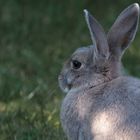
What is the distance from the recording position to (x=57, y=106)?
26.8 feet

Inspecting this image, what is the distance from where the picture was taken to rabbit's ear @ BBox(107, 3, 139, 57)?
22.8ft

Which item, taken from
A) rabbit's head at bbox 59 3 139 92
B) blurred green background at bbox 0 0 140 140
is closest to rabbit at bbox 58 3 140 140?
rabbit's head at bbox 59 3 139 92

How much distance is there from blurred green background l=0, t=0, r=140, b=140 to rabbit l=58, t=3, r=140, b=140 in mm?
558

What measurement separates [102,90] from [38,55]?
3.22 meters

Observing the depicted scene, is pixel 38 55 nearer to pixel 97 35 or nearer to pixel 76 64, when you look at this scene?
pixel 76 64

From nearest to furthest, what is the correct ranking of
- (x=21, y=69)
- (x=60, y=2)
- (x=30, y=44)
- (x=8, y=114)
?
(x=8, y=114) → (x=21, y=69) → (x=30, y=44) → (x=60, y=2)

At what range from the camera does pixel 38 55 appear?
973 centimetres

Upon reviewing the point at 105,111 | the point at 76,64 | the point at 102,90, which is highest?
the point at 76,64

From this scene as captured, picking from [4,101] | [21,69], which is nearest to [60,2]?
[21,69]

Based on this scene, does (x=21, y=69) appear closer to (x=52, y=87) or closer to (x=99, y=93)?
(x=52, y=87)

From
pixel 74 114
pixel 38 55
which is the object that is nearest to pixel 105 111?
pixel 74 114

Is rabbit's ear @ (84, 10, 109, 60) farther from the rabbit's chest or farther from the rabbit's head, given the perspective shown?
the rabbit's chest

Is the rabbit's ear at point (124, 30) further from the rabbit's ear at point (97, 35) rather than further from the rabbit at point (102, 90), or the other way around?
the rabbit's ear at point (97, 35)

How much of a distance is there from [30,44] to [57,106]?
2.06m
